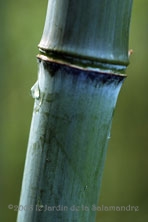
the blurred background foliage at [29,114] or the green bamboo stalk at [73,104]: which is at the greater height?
the green bamboo stalk at [73,104]

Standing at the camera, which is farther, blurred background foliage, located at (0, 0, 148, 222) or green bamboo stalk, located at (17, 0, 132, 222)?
blurred background foliage, located at (0, 0, 148, 222)

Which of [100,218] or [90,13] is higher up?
[90,13]

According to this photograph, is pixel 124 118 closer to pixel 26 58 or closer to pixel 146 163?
pixel 146 163

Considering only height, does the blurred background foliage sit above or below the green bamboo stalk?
below

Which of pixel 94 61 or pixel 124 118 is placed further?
pixel 124 118

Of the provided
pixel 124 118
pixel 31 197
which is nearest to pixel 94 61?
pixel 31 197
